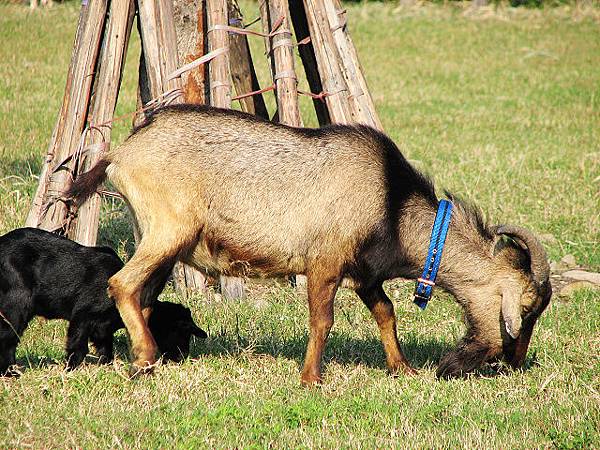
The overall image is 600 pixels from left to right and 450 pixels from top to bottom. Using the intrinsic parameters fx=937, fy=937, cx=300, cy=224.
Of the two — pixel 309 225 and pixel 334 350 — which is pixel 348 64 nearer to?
pixel 309 225

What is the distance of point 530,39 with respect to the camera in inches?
925

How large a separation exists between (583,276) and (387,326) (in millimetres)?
3150

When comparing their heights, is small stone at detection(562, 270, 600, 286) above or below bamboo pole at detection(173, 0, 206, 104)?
below

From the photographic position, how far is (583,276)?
30.0 ft

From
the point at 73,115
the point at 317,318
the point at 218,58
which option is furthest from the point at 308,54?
the point at 317,318

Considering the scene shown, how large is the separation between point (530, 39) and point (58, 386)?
19758 millimetres

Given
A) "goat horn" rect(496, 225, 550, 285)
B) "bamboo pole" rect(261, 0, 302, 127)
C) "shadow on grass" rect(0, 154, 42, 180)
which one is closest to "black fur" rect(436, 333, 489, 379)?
"goat horn" rect(496, 225, 550, 285)

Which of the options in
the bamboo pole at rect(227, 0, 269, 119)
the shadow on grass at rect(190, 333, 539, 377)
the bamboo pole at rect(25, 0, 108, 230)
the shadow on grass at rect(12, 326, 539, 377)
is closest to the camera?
the shadow on grass at rect(12, 326, 539, 377)

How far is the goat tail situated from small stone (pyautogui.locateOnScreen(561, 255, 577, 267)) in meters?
5.11

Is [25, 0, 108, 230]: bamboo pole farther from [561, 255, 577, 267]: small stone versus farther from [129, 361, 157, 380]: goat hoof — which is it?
[561, 255, 577, 267]: small stone

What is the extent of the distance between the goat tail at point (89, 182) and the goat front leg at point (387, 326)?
6.68ft

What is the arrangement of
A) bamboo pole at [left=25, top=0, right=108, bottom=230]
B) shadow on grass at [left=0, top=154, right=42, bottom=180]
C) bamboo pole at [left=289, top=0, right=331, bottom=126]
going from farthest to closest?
shadow on grass at [left=0, top=154, right=42, bottom=180] < bamboo pole at [left=289, top=0, right=331, bottom=126] < bamboo pole at [left=25, top=0, right=108, bottom=230]

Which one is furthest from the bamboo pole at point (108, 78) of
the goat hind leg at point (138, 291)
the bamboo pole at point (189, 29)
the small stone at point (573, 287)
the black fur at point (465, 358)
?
the small stone at point (573, 287)

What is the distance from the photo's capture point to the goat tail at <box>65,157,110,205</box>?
6.49 meters
